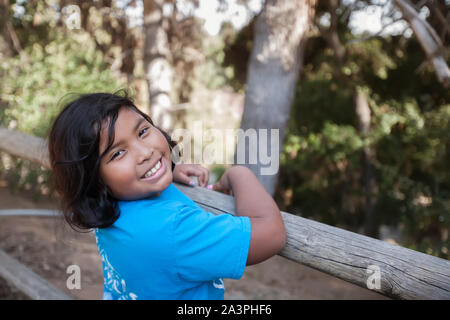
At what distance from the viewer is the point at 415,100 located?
5500 mm

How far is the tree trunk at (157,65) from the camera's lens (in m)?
6.72

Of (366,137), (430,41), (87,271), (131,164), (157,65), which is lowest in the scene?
(87,271)

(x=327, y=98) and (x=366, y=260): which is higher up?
(x=327, y=98)

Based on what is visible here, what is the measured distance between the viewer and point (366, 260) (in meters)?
1.12

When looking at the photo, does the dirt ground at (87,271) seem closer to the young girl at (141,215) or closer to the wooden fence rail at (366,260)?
the young girl at (141,215)

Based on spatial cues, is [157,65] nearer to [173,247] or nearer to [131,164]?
[131,164]

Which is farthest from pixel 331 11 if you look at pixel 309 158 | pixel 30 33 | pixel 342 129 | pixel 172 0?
pixel 30 33

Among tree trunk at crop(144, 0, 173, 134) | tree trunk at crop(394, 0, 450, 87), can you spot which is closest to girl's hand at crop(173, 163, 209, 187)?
tree trunk at crop(394, 0, 450, 87)

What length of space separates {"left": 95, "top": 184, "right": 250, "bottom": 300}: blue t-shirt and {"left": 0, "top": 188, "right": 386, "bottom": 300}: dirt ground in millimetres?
2425

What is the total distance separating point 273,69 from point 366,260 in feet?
9.94

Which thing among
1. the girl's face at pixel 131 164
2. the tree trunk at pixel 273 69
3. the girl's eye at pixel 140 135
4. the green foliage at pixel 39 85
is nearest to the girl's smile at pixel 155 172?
the girl's face at pixel 131 164

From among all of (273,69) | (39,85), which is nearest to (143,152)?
(273,69)
